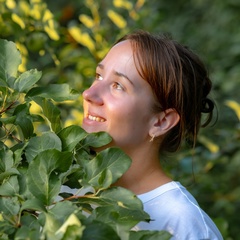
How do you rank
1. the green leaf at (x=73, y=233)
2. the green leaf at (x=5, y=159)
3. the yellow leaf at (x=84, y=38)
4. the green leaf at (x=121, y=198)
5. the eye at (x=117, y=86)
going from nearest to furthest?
the green leaf at (x=73, y=233) < the green leaf at (x=121, y=198) < the green leaf at (x=5, y=159) < the eye at (x=117, y=86) < the yellow leaf at (x=84, y=38)

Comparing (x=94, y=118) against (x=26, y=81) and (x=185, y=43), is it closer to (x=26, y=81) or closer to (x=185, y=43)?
(x=26, y=81)

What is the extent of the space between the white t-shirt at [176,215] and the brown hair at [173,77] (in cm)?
22

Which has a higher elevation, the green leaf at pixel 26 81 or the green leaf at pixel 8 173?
the green leaf at pixel 26 81

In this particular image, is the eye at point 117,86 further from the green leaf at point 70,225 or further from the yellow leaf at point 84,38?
the yellow leaf at point 84,38

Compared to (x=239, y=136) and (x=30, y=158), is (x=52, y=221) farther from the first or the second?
(x=239, y=136)

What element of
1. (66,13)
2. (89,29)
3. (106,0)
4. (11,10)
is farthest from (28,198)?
(66,13)

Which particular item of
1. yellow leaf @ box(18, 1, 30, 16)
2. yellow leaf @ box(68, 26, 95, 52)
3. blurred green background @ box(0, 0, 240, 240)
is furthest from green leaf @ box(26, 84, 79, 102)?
yellow leaf @ box(68, 26, 95, 52)

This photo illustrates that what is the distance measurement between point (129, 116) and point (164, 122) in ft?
0.47

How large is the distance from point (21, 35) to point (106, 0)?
170 cm

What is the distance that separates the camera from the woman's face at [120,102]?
1.83 meters

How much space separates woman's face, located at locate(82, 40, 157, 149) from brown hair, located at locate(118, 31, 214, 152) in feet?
0.09

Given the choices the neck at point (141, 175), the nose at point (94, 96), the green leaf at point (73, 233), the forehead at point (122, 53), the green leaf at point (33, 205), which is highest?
the green leaf at point (73, 233)

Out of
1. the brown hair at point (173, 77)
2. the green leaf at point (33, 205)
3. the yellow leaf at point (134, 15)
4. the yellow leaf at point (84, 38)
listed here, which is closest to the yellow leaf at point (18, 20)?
the yellow leaf at point (84, 38)

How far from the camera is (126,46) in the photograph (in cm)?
196
